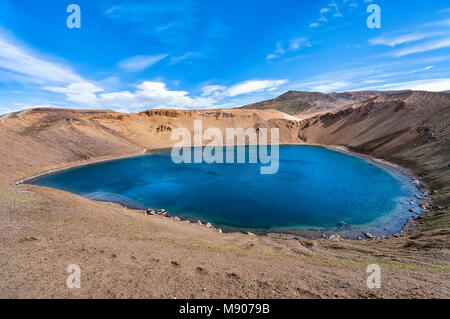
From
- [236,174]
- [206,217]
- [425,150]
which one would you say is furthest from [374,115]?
[206,217]

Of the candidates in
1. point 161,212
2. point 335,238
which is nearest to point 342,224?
point 335,238

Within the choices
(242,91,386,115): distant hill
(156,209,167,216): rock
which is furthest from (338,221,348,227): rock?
(242,91,386,115): distant hill
